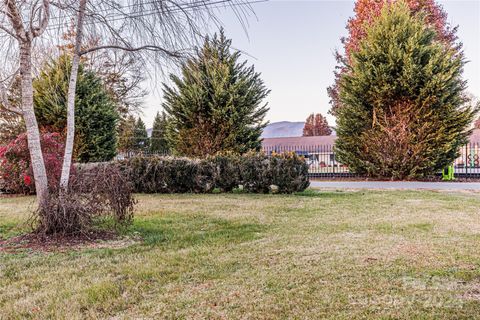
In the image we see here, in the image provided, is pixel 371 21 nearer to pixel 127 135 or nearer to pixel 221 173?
pixel 221 173

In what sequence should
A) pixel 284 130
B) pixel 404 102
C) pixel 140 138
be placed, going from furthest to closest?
pixel 284 130, pixel 140 138, pixel 404 102

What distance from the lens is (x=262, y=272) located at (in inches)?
121

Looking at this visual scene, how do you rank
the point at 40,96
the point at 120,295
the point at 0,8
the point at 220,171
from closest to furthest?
the point at 120,295 → the point at 0,8 → the point at 220,171 → the point at 40,96

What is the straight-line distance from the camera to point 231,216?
6141 mm

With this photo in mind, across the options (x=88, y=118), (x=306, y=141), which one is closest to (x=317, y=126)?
(x=306, y=141)

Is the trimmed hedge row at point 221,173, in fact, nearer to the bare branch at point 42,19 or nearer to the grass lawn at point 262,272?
the grass lawn at point 262,272

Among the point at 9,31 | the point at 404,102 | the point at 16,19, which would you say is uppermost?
the point at 404,102

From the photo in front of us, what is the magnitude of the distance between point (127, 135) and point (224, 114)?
16259 millimetres

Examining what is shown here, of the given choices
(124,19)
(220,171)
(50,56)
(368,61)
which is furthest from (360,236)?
(368,61)

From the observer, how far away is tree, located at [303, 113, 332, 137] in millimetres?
45969

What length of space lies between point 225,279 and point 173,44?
8.90ft

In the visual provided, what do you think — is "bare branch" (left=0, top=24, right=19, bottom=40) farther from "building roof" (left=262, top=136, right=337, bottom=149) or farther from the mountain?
the mountain

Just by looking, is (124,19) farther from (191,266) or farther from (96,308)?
(96,308)

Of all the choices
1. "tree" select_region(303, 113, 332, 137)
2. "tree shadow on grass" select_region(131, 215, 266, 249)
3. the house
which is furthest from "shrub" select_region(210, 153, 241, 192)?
"tree" select_region(303, 113, 332, 137)
